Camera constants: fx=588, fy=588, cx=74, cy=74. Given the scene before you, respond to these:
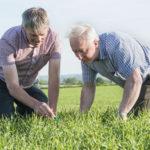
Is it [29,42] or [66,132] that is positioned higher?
[29,42]

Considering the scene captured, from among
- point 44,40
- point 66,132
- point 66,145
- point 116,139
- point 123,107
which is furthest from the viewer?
point 44,40

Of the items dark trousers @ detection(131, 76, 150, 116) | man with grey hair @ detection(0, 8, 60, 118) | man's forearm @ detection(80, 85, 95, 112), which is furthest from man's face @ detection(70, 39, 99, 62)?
dark trousers @ detection(131, 76, 150, 116)

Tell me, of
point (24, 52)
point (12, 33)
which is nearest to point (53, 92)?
point (24, 52)

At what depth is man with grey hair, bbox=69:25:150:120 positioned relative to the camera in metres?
6.94

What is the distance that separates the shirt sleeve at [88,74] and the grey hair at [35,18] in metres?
1.17

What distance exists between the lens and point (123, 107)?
23.3ft

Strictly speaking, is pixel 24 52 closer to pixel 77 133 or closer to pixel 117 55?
pixel 117 55

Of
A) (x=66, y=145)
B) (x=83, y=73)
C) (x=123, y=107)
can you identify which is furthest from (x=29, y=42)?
(x=66, y=145)

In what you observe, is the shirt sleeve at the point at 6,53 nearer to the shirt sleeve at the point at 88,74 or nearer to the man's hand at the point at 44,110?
the man's hand at the point at 44,110

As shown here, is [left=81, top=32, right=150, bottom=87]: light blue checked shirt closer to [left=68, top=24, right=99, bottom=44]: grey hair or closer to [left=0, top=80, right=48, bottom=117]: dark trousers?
[left=68, top=24, right=99, bottom=44]: grey hair

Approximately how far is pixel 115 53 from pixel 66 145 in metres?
2.07

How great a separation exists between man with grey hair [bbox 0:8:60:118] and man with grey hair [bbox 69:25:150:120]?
46 centimetres

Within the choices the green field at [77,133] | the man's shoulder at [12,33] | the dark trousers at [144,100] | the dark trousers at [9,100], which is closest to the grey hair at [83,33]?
the man's shoulder at [12,33]

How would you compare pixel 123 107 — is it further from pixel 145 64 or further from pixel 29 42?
pixel 29 42
